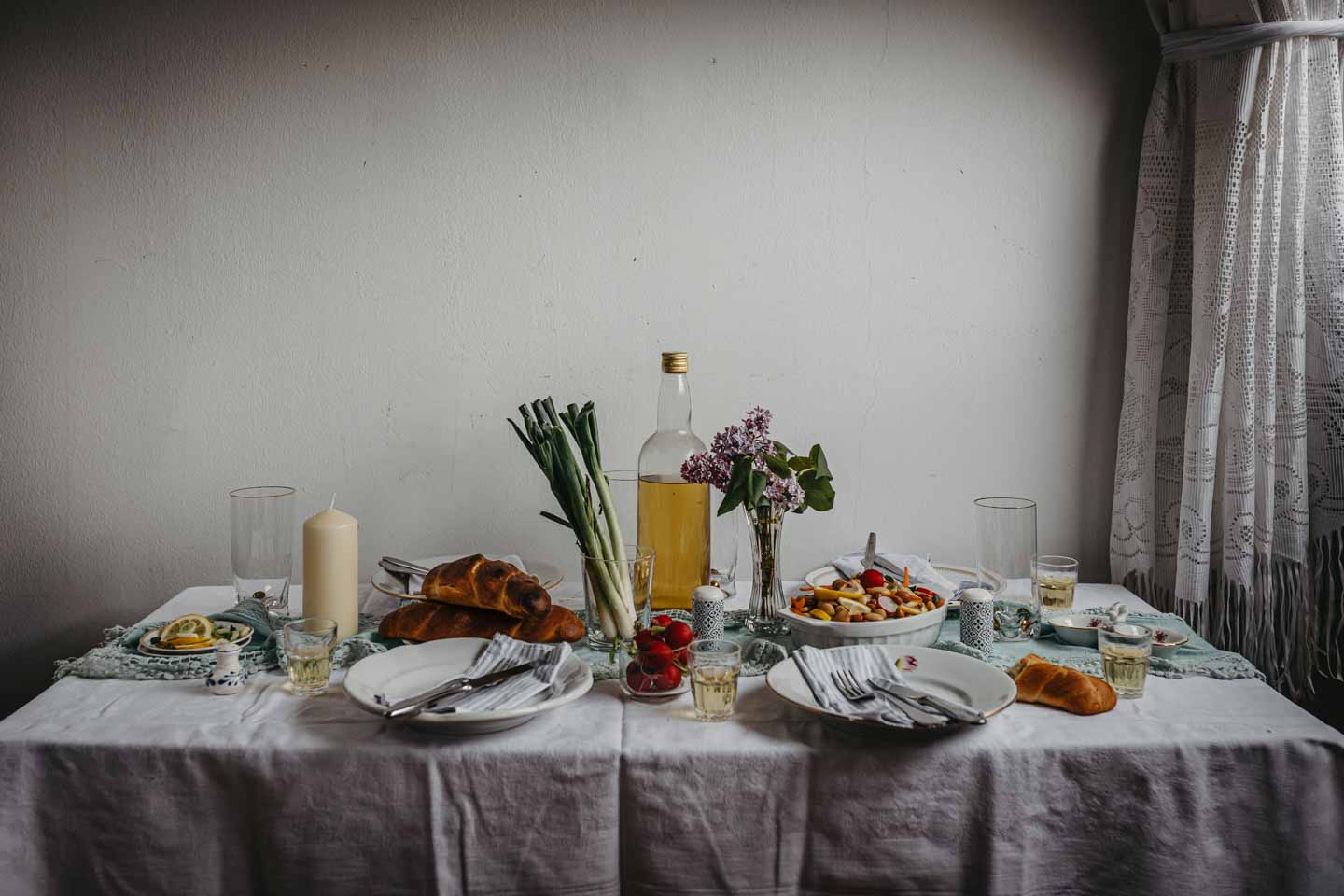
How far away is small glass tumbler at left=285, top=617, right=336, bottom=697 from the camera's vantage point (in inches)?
43.5

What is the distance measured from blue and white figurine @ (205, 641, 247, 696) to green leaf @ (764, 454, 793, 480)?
72cm

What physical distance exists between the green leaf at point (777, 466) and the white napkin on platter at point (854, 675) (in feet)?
0.83

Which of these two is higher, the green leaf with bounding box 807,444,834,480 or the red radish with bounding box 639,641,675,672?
the green leaf with bounding box 807,444,834,480

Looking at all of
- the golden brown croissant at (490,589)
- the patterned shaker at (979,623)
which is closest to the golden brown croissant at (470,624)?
the golden brown croissant at (490,589)

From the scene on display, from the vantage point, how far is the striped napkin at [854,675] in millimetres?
975

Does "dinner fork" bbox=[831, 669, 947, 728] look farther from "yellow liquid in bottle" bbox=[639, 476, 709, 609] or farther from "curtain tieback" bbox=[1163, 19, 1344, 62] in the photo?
"curtain tieback" bbox=[1163, 19, 1344, 62]

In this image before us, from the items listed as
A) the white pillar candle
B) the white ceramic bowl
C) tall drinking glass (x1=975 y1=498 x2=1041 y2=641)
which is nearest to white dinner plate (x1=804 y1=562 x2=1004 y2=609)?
→ tall drinking glass (x1=975 y1=498 x2=1041 y2=641)

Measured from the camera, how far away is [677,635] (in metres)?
1.15

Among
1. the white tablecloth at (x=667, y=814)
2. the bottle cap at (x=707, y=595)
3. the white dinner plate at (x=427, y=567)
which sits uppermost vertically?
the bottle cap at (x=707, y=595)

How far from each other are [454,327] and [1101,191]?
1.16 metres

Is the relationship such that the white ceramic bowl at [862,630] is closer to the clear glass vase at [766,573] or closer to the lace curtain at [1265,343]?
the clear glass vase at [766,573]

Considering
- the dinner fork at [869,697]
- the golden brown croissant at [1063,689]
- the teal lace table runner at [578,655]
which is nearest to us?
Answer: the dinner fork at [869,697]

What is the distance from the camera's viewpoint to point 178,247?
5.22 ft

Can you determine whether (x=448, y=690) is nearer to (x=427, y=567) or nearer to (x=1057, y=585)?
(x=427, y=567)
